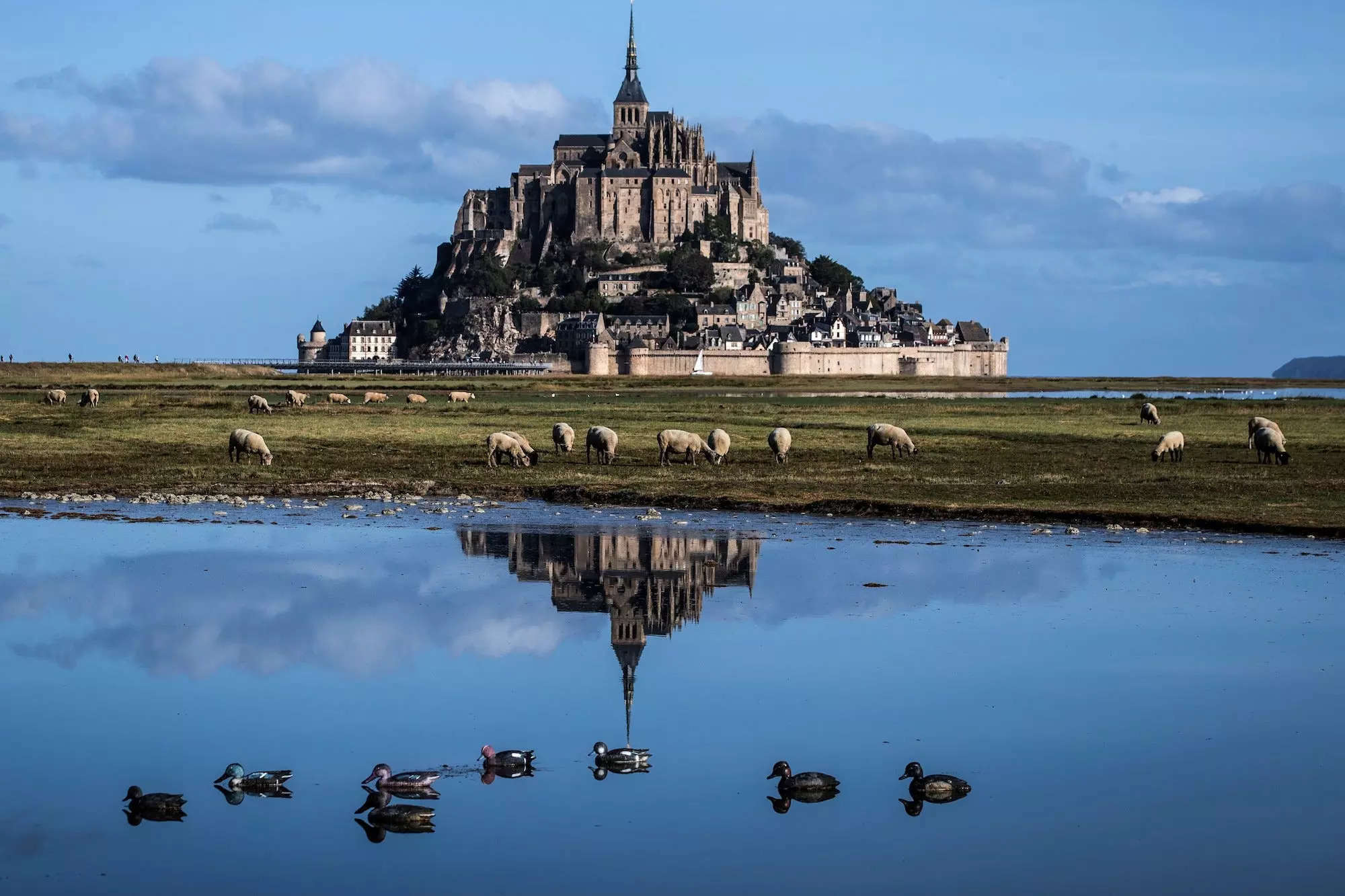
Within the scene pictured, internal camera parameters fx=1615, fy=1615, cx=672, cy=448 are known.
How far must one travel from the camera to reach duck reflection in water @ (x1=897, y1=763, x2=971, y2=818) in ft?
40.9

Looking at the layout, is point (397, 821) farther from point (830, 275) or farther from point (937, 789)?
point (830, 275)

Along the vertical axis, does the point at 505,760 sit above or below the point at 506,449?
below

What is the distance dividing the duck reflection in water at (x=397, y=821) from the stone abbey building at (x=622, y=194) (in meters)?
157

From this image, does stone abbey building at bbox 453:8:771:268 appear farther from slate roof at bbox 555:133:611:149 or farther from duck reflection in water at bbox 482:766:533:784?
duck reflection in water at bbox 482:766:533:784

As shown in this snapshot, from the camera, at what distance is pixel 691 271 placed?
16412 centimetres

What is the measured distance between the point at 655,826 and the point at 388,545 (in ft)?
47.6

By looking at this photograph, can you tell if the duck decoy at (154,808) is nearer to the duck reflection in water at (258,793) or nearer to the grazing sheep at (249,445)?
the duck reflection in water at (258,793)

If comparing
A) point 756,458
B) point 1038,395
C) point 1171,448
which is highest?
point 1038,395

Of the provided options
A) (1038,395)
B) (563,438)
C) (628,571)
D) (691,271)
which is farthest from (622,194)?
(628,571)

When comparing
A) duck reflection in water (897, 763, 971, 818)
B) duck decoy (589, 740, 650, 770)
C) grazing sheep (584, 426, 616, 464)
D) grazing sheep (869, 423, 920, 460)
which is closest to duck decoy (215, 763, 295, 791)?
duck decoy (589, 740, 650, 770)

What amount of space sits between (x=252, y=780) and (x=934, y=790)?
17.2ft

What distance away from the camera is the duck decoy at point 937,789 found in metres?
12.5

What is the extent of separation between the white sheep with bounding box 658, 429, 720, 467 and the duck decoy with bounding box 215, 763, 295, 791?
25943 mm

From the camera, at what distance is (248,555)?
24125 mm
